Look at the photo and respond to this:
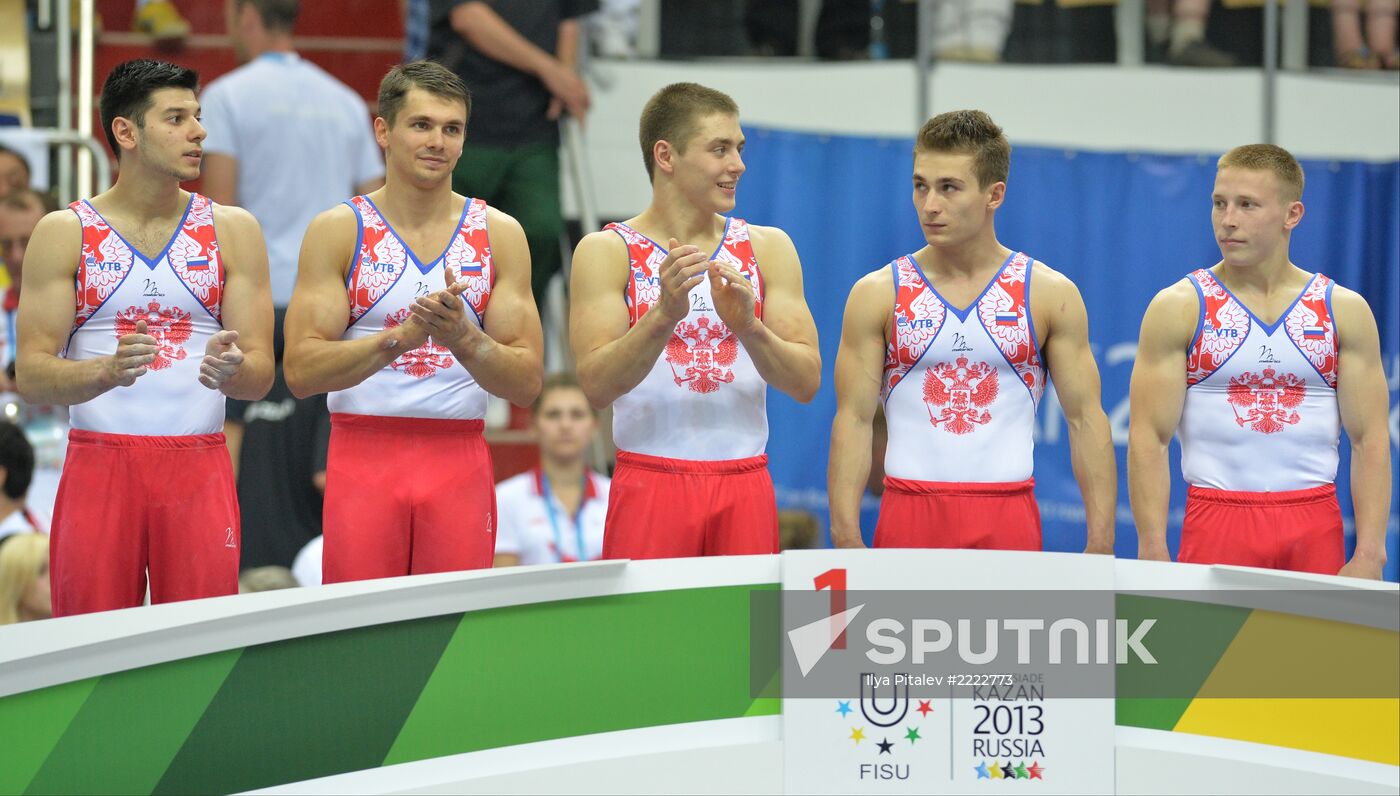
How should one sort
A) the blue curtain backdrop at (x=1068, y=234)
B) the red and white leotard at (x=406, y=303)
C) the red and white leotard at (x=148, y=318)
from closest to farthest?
the red and white leotard at (x=148, y=318), the red and white leotard at (x=406, y=303), the blue curtain backdrop at (x=1068, y=234)

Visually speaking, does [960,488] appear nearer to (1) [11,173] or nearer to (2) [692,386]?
(2) [692,386]

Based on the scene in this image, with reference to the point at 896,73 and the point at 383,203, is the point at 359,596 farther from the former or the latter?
the point at 896,73

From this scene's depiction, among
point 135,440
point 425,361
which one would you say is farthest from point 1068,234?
point 135,440

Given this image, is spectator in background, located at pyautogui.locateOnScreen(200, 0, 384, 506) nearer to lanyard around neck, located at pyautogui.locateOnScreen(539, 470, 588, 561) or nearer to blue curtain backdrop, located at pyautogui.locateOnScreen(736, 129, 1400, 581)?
lanyard around neck, located at pyautogui.locateOnScreen(539, 470, 588, 561)

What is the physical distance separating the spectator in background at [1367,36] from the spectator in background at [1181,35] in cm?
57

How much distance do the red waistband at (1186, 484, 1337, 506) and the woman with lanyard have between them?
2.53m

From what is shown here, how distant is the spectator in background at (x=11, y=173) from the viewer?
22.9ft

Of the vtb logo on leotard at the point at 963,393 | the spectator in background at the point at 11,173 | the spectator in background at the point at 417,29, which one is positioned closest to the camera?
the vtb logo on leotard at the point at 963,393

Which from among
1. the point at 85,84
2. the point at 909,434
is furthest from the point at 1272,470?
the point at 85,84

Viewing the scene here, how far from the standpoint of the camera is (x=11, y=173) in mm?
6969

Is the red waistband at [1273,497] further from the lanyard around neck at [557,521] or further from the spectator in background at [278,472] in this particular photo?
the spectator in background at [278,472]

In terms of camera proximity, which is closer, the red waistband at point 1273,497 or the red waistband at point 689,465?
the red waistband at point 689,465

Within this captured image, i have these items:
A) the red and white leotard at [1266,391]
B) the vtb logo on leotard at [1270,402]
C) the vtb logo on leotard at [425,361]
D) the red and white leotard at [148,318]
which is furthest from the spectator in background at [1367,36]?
the red and white leotard at [148,318]

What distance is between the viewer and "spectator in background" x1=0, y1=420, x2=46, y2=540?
608 centimetres
